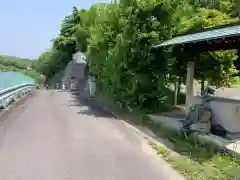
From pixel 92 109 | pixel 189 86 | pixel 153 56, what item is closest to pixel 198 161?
pixel 189 86

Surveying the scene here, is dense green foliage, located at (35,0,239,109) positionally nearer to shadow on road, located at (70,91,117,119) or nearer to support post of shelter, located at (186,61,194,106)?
support post of shelter, located at (186,61,194,106)

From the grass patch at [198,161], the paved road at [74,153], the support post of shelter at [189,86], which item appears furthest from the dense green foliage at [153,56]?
the grass patch at [198,161]

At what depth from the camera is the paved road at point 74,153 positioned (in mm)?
6379

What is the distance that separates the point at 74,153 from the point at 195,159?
2591 millimetres

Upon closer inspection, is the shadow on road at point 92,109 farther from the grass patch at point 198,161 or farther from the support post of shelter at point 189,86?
the grass patch at point 198,161

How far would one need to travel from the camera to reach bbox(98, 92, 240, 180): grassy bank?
21.3 ft

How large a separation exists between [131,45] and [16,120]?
6.00 metres

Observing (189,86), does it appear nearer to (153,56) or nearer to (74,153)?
(153,56)

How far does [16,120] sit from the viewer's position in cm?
1213

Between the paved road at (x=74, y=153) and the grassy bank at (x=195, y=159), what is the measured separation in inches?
10.1

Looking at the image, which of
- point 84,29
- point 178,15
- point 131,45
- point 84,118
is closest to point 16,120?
point 84,118

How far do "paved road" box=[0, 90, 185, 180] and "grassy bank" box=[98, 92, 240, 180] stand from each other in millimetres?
255

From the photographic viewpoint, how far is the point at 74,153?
7754 millimetres

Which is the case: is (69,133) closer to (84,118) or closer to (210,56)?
(84,118)
